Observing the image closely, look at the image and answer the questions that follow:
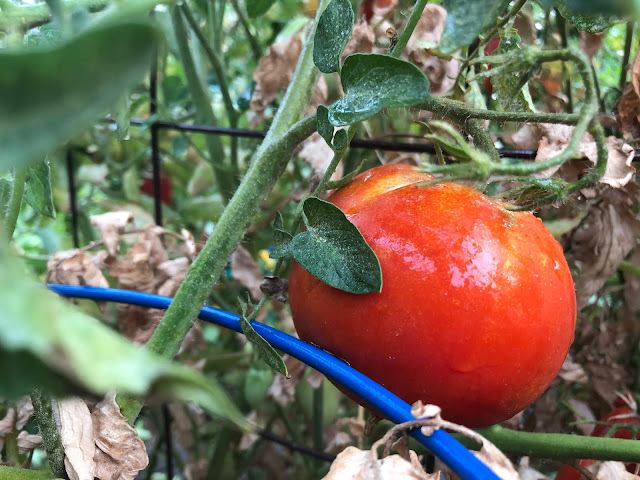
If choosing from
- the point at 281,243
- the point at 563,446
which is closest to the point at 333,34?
the point at 281,243

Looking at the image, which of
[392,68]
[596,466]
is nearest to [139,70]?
[392,68]

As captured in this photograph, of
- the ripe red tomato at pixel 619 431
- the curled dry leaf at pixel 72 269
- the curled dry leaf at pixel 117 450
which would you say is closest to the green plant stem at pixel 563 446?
the ripe red tomato at pixel 619 431

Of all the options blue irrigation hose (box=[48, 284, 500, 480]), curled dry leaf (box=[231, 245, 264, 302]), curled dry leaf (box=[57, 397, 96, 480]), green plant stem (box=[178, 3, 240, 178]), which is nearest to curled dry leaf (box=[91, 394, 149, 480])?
curled dry leaf (box=[57, 397, 96, 480])

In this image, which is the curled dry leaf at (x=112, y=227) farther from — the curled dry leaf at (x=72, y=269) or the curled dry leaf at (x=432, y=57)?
the curled dry leaf at (x=432, y=57)

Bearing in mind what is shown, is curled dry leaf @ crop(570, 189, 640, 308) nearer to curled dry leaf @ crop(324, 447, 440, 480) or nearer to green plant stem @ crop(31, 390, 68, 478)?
curled dry leaf @ crop(324, 447, 440, 480)

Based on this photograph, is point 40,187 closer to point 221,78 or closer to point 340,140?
point 340,140

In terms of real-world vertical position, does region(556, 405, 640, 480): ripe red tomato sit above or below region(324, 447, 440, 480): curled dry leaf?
below

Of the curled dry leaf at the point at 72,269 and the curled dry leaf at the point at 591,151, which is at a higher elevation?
the curled dry leaf at the point at 591,151
